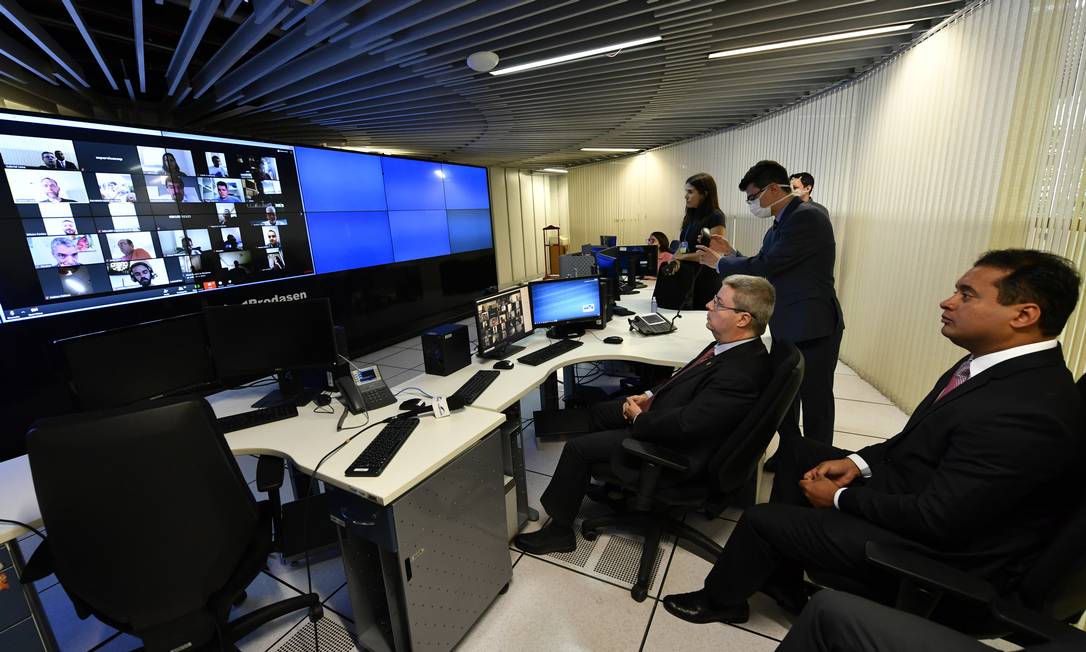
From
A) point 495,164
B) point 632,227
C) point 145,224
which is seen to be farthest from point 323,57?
point 632,227

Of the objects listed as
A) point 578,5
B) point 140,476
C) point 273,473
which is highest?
point 578,5

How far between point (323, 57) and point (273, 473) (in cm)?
306

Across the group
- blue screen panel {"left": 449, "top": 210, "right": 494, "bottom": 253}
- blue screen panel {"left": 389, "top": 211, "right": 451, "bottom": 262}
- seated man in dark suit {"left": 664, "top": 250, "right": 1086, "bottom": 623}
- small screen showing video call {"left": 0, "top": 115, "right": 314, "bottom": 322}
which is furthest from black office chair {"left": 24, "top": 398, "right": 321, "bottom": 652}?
blue screen panel {"left": 449, "top": 210, "right": 494, "bottom": 253}

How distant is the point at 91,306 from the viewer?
11.8 feet

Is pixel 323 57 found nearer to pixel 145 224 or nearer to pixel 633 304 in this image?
pixel 145 224

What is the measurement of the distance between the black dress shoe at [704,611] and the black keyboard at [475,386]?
1.27 meters

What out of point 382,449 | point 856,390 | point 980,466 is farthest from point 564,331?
point 856,390

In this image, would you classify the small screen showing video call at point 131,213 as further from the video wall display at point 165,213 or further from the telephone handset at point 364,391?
the telephone handset at point 364,391

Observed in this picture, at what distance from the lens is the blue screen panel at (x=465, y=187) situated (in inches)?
280

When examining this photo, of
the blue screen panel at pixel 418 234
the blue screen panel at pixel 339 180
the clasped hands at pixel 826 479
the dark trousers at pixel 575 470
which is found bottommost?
the dark trousers at pixel 575 470

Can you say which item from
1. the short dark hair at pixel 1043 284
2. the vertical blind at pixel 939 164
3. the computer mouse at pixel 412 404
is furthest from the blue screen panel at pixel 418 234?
the short dark hair at pixel 1043 284

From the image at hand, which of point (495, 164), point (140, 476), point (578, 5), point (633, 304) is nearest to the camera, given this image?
point (140, 476)

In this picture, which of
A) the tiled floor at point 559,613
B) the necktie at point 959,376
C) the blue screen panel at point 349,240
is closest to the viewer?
the necktie at point 959,376

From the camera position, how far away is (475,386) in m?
2.26
